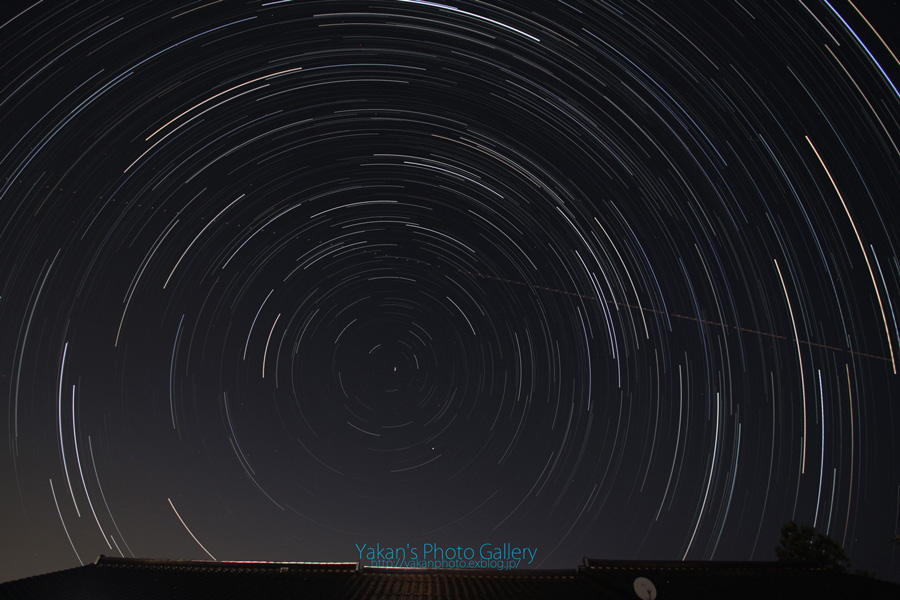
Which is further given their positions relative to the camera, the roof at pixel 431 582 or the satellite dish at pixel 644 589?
the roof at pixel 431 582

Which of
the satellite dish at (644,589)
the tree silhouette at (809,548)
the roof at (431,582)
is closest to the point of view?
the satellite dish at (644,589)

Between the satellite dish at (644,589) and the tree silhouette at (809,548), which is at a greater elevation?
the satellite dish at (644,589)

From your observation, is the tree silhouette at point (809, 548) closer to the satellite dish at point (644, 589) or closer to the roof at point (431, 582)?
the roof at point (431, 582)

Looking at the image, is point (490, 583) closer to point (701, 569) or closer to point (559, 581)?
point (559, 581)

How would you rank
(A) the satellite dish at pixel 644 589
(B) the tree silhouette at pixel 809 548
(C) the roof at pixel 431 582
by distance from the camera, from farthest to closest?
(B) the tree silhouette at pixel 809 548, (C) the roof at pixel 431 582, (A) the satellite dish at pixel 644 589

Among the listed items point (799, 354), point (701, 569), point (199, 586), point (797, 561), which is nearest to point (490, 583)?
point (701, 569)

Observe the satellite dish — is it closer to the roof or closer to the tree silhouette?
the roof

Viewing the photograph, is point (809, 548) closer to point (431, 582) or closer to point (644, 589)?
point (644, 589)

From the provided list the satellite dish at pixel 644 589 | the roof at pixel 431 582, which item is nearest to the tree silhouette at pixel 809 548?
the roof at pixel 431 582
